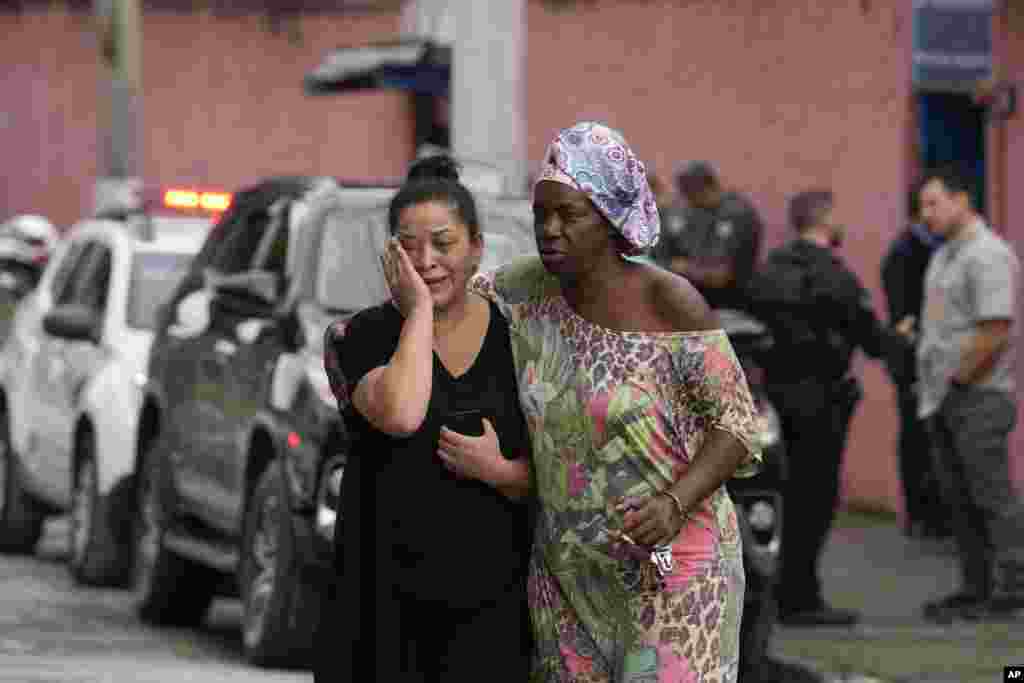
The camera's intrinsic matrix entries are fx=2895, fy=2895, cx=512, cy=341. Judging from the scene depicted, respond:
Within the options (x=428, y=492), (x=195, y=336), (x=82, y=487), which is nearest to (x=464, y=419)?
(x=428, y=492)

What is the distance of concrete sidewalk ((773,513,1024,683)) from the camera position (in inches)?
415

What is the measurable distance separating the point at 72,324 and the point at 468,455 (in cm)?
838

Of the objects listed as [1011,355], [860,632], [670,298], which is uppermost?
[670,298]

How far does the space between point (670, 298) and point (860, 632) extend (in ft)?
21.6

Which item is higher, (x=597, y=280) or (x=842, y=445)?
(x=597, y=280)

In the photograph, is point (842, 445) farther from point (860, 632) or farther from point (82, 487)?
point (82, 487)

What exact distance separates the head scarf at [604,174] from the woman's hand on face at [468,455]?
1.56ft

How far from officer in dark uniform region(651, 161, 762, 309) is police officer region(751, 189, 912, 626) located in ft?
9.90

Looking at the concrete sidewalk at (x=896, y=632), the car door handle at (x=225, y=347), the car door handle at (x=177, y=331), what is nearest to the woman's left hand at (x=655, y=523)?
the concrete sidewalk at (x=896, y=632)

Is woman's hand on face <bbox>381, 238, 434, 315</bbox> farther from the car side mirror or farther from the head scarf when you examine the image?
the car side mirror

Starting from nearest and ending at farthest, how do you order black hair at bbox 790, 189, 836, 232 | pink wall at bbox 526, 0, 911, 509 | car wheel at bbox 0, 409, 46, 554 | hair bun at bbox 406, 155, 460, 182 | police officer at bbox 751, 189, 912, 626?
hair bun at bbox 406, 155, 460, 182 < police officer at bbox 751, 189, 912, 626 < black hair at bbox 790, 189, 836, 232 < car wheel at bbox 0, 409, 46, 554 < pink wall at bbox 526, 0, 911, 509

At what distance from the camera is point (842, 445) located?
12.5m

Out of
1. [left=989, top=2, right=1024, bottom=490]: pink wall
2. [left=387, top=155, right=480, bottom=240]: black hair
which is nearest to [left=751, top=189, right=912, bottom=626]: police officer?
[left=989, top=2, right=1024, bottom=490]: pink wall

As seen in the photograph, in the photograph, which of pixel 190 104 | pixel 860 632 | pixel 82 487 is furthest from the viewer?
pixel 190 104
